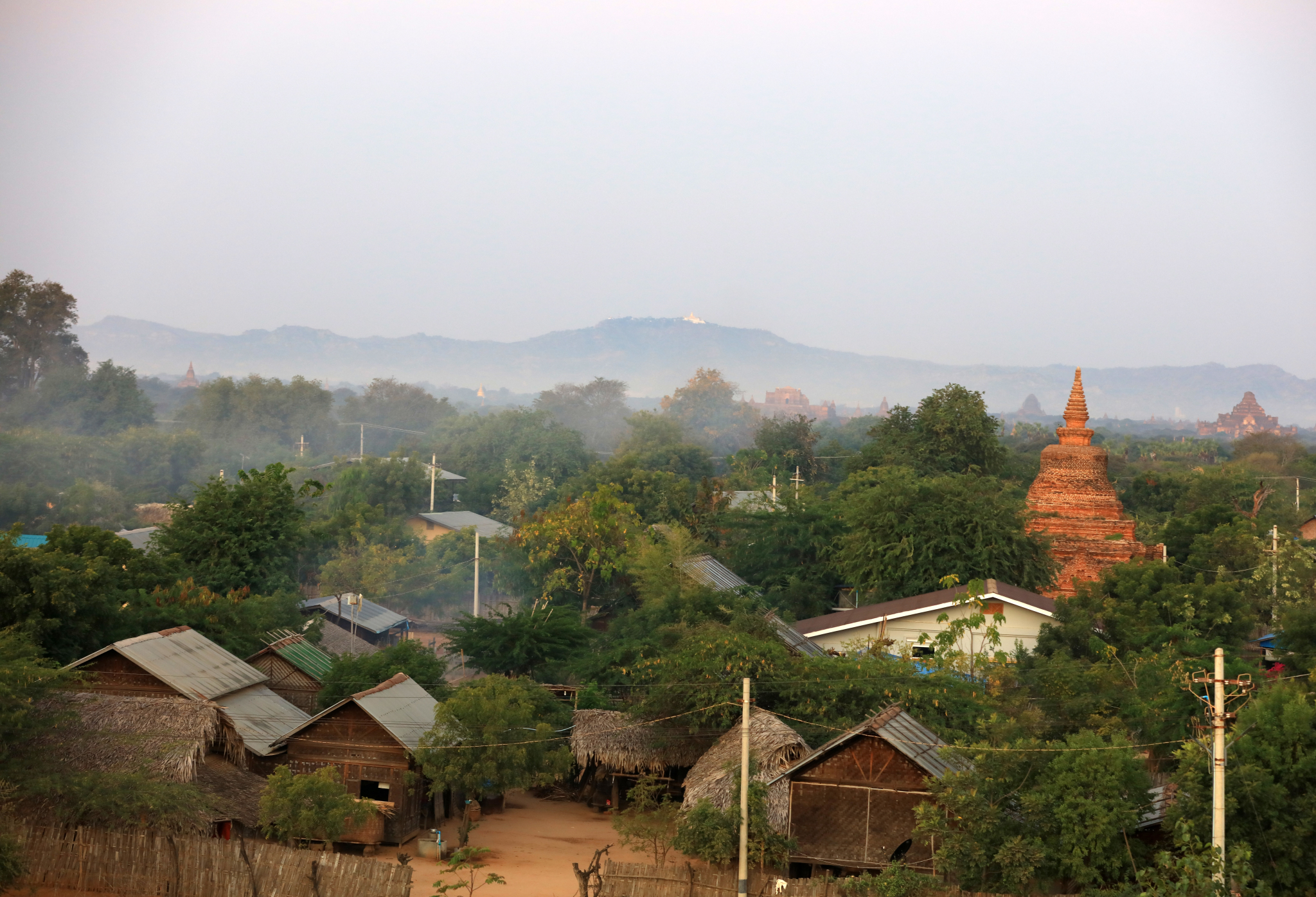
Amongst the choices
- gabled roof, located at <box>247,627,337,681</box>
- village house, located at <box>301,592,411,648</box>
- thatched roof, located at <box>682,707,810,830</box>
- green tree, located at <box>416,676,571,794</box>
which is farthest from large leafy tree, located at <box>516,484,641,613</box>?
thatched roof, located at <box>682,707,810,830</box>

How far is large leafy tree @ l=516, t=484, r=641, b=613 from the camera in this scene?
112ft

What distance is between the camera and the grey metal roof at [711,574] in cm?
3014

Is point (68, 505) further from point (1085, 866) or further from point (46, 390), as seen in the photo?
point (1085, 866)

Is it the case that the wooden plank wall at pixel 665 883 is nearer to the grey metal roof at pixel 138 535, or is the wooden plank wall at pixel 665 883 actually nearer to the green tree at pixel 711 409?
the grey metal roof at pixel 138 535

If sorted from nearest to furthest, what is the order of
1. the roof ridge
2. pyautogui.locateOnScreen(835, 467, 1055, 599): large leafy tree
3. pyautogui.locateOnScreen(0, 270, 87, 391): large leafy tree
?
the roof ridge
pyautogui.locateOnScreen(835, 467, 1055, 599): large leafy tree
pyautogui.locateOnScreen(0, 270, 87, 391): large leafy tree

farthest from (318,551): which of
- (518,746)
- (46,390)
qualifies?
(46,390)

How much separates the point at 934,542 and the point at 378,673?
14.8 m

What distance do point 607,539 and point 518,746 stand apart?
16.4m

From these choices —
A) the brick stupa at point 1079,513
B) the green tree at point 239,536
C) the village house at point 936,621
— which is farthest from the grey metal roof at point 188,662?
the brick stupa at point 1079,513

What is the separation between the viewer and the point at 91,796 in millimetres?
15430

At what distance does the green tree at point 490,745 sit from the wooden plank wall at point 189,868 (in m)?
2.98

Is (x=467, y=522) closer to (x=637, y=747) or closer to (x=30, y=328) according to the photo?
(x=637, y=747)

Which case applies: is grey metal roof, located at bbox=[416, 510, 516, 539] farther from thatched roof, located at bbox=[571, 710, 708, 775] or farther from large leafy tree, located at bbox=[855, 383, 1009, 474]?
thatched roof, located at bbox=[571, 710, 708, 775]

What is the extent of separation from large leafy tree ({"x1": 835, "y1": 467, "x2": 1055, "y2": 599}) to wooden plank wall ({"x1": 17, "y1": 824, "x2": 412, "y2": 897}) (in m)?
18.2
